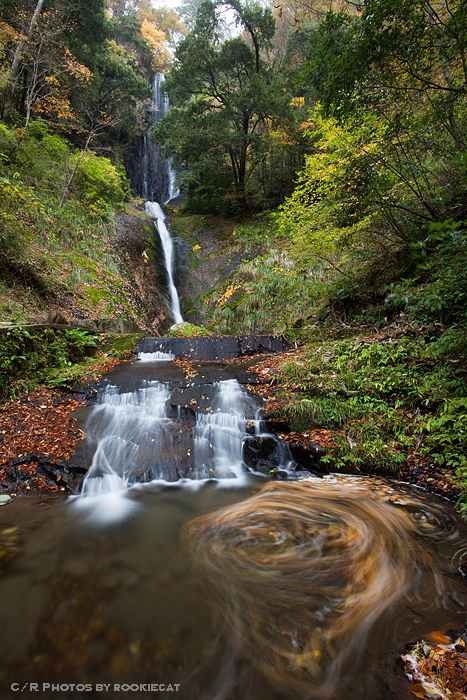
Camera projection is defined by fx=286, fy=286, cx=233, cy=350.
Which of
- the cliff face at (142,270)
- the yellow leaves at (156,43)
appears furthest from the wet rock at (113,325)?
the yellow leaves at (156,43)

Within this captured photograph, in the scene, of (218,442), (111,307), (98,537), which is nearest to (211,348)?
(218,442)

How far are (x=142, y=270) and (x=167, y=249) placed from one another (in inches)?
126

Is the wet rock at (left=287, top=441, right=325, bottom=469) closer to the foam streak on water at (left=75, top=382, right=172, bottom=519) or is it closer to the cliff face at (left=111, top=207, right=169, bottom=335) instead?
the foam streak on water at (left=75, top=382, right=172, bottom=519)

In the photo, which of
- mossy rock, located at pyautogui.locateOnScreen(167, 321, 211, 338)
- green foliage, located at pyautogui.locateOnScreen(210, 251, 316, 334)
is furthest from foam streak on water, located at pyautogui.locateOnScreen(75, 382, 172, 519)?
mossy rock, located at pyautogui.locateOnScreen(167, 321, 211, 338)

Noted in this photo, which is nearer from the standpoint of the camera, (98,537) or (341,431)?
(98,537)

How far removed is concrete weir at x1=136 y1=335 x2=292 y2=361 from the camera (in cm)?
768

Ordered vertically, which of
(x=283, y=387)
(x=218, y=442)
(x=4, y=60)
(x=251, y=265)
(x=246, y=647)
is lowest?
(x=246, y=647)

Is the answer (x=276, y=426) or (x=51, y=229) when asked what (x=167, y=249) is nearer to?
(x=51, y=229)

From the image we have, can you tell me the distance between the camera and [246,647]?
5.94ft

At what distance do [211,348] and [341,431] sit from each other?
14.9 ft

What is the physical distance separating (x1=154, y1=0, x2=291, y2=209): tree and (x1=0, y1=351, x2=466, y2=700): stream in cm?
1653

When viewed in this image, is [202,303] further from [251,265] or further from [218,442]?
[218,442]

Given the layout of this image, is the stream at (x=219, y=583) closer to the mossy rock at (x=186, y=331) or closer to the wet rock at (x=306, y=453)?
the wet rock at (x=306, y=453)

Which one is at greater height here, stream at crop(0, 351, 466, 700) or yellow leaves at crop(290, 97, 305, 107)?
yellow leaves at crop(290, 97, 305, 107)
